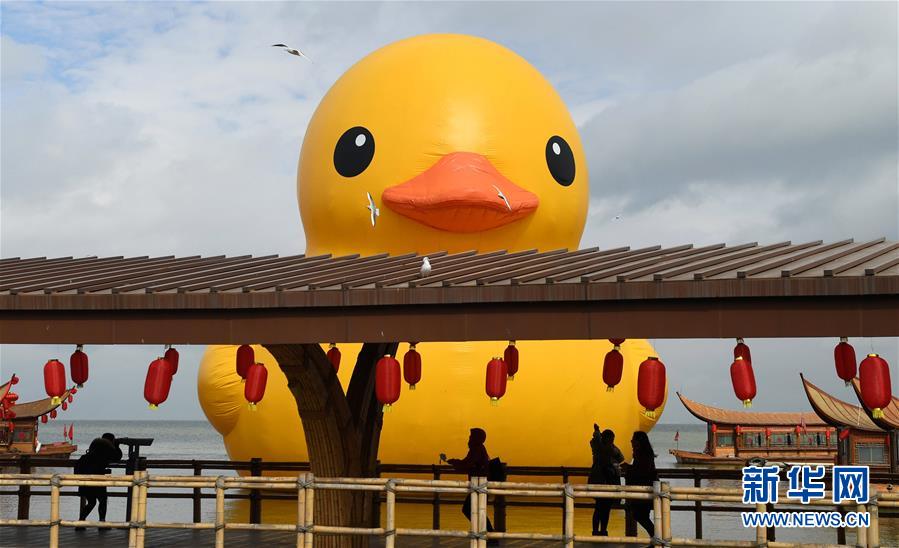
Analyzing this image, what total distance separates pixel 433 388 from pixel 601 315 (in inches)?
302

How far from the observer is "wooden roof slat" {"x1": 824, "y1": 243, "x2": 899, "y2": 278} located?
836 centimetres

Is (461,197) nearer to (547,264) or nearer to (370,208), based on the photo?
(370,208)

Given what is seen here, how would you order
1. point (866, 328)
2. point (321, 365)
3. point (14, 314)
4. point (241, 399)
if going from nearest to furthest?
point (866, 328)
point (14, 314)
point (321, 365)
point (241, 399)

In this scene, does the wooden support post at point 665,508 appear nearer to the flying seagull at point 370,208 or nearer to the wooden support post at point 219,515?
the wooden support post at point 219,515

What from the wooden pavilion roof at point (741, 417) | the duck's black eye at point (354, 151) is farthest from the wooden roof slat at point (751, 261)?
the wooden pavilion roof at point (741, 417)

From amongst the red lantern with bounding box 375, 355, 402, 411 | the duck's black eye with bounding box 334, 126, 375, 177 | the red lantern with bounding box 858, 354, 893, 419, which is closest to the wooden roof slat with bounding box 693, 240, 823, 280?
the red lantern with bounding box 858, 354, 893, 419

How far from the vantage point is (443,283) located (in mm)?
9055

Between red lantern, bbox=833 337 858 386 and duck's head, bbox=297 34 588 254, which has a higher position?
duck's head, bbox=297 34 588 254

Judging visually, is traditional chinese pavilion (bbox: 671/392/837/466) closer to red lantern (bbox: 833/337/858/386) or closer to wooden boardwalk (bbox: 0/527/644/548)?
wooden boardwalk (bbox: 0/527/644/548)

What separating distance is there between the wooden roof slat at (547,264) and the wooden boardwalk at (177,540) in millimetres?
3338

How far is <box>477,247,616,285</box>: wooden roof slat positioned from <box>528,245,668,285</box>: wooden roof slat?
0.05 m

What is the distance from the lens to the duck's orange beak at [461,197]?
15.5m

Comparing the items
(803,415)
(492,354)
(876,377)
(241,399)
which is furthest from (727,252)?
(803,415)

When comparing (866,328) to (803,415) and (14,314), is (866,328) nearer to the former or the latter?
(14,314)
